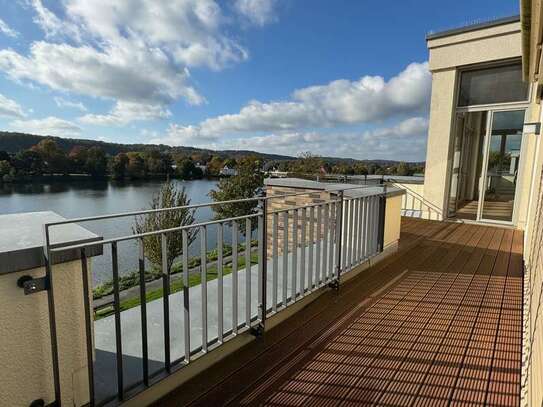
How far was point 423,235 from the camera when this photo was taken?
224 inches

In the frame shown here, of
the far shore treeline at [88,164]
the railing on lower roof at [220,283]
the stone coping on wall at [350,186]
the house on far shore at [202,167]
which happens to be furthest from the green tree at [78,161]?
the railing on lower roof at [220,283]

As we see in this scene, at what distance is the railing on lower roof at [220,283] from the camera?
142 centimetres

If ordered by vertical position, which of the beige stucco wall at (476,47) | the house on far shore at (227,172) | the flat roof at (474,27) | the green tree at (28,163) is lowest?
the house on far shore at (227,172)

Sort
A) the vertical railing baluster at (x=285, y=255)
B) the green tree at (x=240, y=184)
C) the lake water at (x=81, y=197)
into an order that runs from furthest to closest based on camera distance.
Result: the green tree at (x=240, y=184)
the lake water at (x=81, y=197)
the vertical railing baluster at (x=285, y=255)

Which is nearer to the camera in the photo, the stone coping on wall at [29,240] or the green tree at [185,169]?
the stone coping on wall at [29,240]

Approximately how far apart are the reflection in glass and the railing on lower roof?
14.3ft

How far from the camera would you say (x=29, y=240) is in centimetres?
119

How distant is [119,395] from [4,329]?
Answer: 661 millimetres

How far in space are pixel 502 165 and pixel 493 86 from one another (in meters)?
1.66

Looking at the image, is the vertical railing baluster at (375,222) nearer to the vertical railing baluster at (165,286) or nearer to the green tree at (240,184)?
the vertical railing baluster at (165,286)

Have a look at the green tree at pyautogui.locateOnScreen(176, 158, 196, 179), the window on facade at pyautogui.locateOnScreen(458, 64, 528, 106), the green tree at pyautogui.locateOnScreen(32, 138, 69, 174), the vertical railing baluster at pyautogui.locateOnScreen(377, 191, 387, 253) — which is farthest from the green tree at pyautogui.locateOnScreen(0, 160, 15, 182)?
the window on facade at pyautogui.locateOnScreen(458, 64, 528, 106)

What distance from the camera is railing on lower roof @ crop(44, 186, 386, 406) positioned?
1.42m

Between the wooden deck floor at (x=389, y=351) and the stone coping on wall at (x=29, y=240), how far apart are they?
3.35 feet

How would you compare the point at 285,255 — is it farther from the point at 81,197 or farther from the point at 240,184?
the point at 240,184
